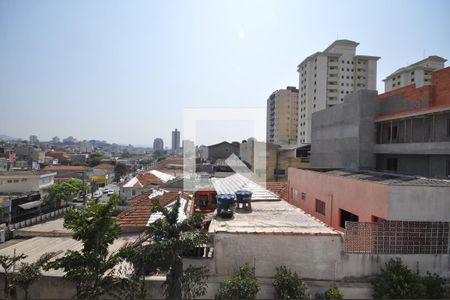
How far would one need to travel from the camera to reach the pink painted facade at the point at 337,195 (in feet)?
29.6

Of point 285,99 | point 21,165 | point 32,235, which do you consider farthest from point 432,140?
point 21,165

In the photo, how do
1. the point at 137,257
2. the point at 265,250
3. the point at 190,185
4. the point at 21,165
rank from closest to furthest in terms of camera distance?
the point at 137,257
the point at 265,250
the point at 190,185
the point at 21,165

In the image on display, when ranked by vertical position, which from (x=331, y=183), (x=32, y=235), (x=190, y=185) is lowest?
(x=32, y=235)

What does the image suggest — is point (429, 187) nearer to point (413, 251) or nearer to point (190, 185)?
point (413, 251)

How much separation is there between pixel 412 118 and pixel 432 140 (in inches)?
62.6

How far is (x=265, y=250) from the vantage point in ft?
25.7

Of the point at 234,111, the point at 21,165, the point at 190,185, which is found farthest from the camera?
the point at 21,165

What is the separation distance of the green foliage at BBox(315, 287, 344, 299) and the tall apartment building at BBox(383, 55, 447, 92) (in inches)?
2450

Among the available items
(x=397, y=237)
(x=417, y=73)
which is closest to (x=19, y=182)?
(x=397, y=237)

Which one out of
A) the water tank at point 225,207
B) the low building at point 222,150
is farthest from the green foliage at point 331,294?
the low building at point 222,150

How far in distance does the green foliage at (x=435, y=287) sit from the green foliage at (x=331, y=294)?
7.49 ft

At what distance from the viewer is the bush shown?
712 centimetres

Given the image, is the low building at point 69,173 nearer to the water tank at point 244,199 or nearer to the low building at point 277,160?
the low building at point 277,160

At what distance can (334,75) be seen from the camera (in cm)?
5509
